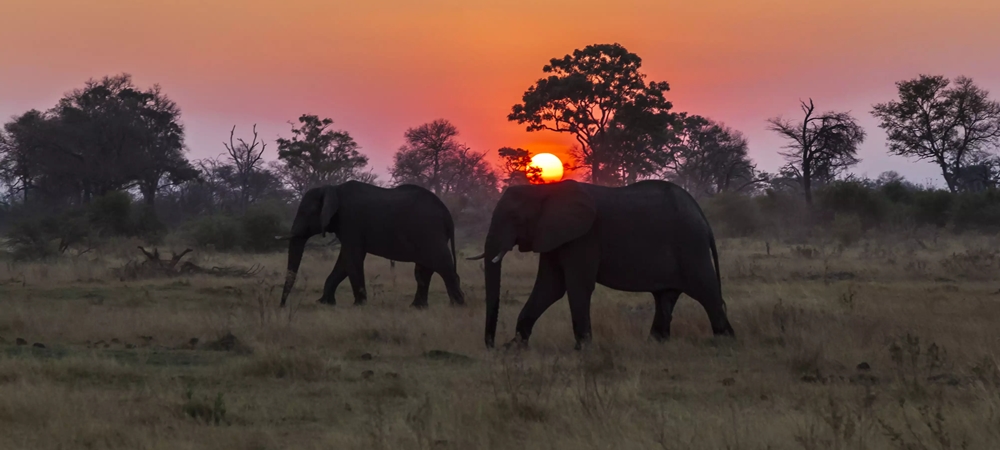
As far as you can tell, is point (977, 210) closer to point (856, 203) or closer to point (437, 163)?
point (856, 203)

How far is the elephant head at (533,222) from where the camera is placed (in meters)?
10.5

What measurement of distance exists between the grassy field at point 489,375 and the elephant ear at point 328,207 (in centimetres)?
134

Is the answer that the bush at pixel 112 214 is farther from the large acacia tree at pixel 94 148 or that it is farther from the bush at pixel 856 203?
the bush at pixel 856 203

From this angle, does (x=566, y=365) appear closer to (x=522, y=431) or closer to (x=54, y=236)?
(x=522, y=431)

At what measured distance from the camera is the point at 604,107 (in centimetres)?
4122

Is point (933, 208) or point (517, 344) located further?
point (933, 208)

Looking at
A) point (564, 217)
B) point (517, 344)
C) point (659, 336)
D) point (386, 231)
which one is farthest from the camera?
point (386, 231)

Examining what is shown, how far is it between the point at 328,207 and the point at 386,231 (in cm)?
101

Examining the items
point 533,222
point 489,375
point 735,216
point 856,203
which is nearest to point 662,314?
point 533,222

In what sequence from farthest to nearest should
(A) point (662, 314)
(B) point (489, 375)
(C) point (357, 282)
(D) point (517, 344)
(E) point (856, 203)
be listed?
(E) point (856, 203), (C) point (357, 282), (A) point (662, 314), (D) point (517, 344), (B) point (489, 375)

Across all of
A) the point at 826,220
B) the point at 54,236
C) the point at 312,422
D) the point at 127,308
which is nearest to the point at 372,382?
the point at 312,422

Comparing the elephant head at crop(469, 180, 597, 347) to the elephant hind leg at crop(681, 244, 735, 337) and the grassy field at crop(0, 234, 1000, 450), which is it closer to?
the grassy field at crop(0, 234, 1000, 450)

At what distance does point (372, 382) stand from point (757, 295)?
865 centimetres

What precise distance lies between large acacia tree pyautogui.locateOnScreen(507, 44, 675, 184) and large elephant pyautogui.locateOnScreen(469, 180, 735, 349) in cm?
2972
